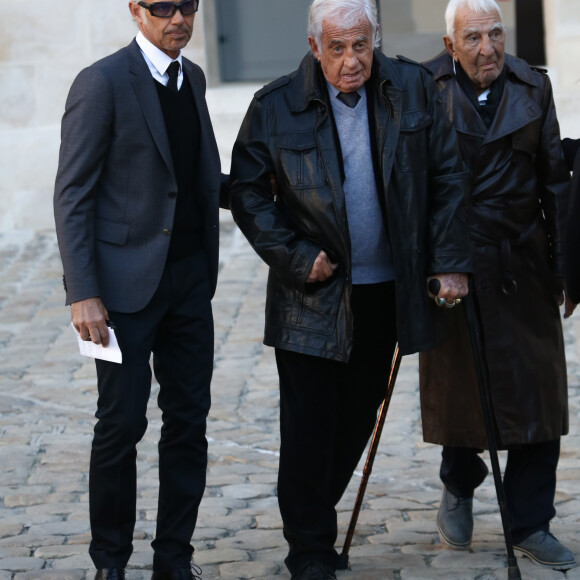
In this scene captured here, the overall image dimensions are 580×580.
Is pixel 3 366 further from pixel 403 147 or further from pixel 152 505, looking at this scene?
pixel 403 147

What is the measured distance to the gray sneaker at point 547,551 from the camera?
4.60m

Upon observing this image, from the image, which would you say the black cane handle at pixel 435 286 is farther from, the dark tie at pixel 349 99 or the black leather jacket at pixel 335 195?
the dark tie at pixel 349 99

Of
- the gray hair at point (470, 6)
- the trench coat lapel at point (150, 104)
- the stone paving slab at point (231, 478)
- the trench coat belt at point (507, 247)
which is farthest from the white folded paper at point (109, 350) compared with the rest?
the gray hair at point (470, 6)

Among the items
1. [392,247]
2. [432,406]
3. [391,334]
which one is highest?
[392,247]

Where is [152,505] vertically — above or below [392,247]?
below

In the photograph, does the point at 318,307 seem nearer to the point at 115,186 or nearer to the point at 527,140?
the point at 115,186

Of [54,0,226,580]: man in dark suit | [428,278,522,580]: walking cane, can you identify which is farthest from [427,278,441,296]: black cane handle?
[54,0,226,580]: man in dark suit

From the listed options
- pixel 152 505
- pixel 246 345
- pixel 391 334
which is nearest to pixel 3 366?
pixel 246 345

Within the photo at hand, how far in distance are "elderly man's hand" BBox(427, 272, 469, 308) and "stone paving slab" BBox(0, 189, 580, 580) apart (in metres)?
1.00

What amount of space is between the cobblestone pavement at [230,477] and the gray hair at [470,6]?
76.2 inches

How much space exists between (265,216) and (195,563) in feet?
4.42

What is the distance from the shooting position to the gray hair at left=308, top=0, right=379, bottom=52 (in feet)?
13.5

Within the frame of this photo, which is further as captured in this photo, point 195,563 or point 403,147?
point 195,563

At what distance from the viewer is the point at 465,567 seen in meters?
4.66
